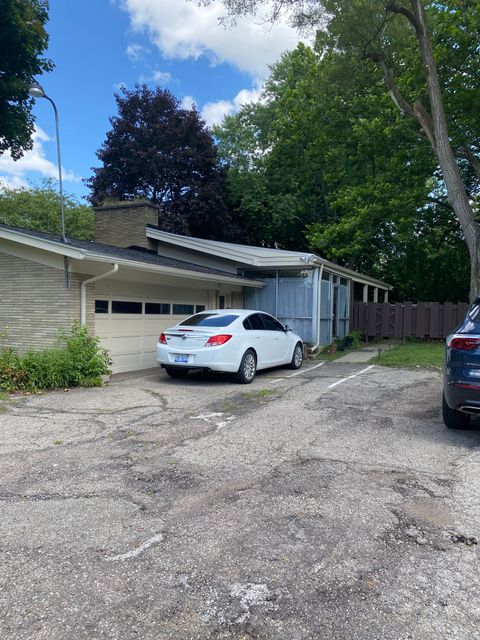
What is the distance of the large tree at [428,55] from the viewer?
1120cm

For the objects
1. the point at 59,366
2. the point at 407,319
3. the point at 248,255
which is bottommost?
the point at 59,366

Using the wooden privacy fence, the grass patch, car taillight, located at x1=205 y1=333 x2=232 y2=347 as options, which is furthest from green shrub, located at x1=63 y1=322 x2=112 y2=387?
the wooden privacy fence

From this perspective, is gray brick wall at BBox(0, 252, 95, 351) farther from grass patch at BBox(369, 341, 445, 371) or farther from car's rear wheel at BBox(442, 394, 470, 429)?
grass patch at BBox(369, 341, 445, 371)

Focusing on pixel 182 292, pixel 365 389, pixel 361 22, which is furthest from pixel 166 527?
pixel 361 22

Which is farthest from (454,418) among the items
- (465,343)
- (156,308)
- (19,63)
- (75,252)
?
(19,63)

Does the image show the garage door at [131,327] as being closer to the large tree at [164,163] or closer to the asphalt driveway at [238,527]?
the asphalt driveway at [238,527]

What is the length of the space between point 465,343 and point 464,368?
29 centimetres

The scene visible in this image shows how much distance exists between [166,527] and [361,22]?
13493 millimetres

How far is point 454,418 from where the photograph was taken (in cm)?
603

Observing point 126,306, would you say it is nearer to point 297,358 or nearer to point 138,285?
point 138,285

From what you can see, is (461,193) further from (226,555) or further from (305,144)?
(305,144)

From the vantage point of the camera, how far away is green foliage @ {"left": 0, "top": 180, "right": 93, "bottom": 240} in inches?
1253

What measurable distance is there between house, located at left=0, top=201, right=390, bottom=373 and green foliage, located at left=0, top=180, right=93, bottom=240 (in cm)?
1804

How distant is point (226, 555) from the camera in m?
3.00
